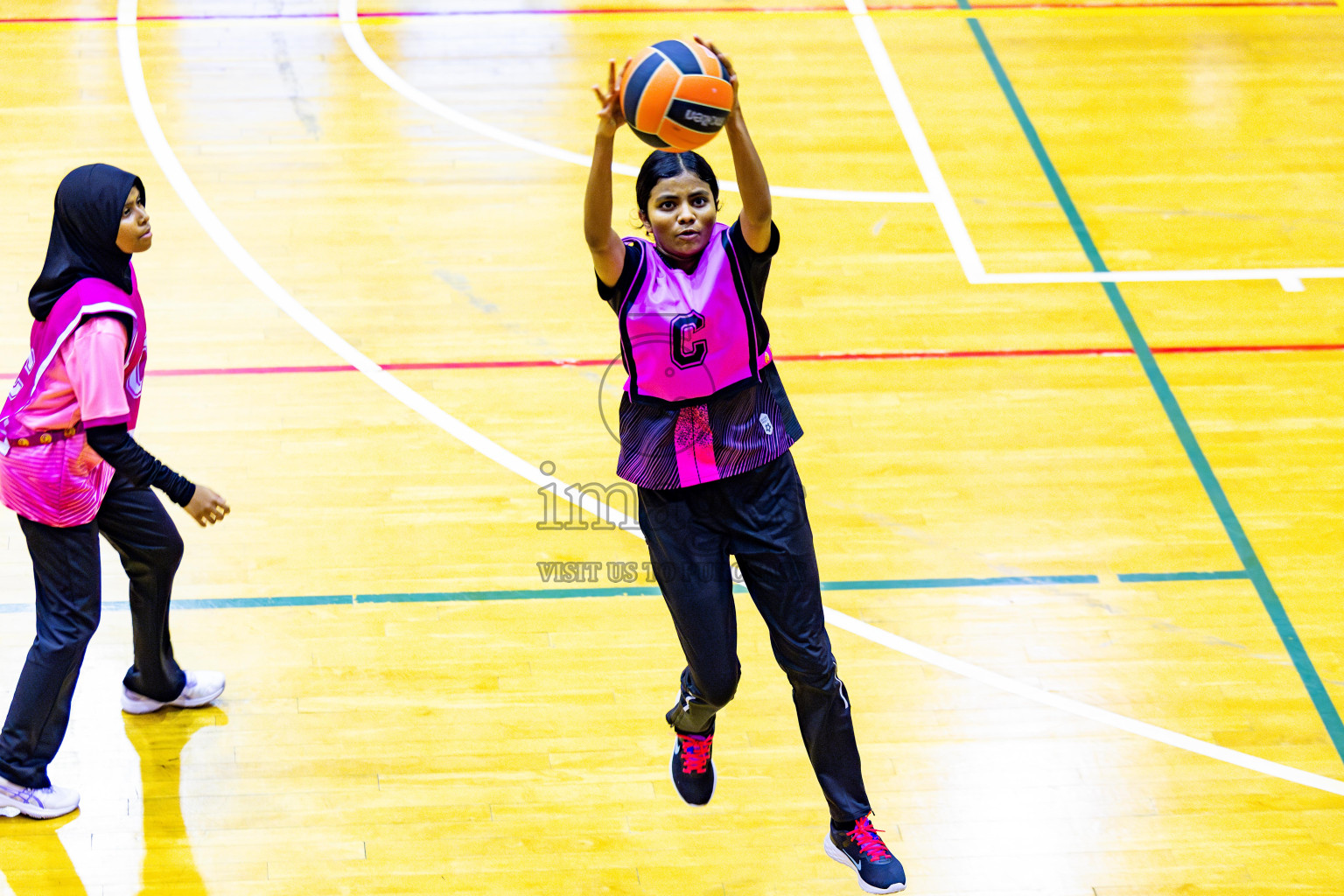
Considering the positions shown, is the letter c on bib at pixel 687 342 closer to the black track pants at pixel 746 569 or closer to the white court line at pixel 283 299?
the black track pants at pixel 746 569

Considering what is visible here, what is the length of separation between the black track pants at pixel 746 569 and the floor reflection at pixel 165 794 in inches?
69.1

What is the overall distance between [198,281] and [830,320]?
307cm

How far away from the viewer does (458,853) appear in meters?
4.52

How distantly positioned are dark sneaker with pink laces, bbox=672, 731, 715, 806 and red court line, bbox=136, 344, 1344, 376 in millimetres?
2389

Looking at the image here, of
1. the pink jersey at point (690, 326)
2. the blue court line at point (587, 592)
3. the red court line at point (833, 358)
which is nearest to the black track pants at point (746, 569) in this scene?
the pink jersey at point (690, 326)

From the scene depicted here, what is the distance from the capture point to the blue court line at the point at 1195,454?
5.17 m

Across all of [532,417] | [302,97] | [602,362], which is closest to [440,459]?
[532,417]

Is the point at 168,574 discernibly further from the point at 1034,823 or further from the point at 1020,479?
the point at 1020,479

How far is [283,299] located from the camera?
6914 mm

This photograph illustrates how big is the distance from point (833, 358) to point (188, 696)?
127 inches

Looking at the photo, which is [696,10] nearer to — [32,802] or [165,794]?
[165,794]

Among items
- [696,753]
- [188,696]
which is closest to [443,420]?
[188,696]

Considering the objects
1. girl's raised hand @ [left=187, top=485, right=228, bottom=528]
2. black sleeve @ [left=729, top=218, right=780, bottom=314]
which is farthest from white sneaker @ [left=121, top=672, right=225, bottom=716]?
black sleeve @ [left=729, top=218, right=780, bottom=314]

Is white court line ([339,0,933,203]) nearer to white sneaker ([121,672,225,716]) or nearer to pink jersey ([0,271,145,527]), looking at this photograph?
white sneaker ([121,672,225,716])
